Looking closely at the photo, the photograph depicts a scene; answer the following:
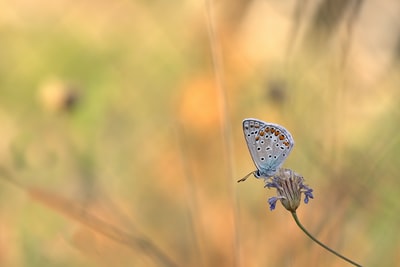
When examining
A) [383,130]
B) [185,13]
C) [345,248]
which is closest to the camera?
[345,248]

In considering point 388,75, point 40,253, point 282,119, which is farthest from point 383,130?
point 40,253

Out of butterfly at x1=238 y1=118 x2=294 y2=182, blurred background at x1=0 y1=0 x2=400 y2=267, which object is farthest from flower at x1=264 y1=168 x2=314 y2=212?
blurred background at x1=0 y1=0 x2=400 y2=267

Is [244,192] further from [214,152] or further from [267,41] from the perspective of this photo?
[267,41]

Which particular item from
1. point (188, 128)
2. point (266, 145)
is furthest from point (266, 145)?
point (188, 128)

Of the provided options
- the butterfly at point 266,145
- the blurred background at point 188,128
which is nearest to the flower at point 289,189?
the butterfly at point 266,145

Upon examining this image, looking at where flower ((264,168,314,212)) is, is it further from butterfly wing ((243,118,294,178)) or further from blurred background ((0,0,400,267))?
blurred background ((0,0,400,267))

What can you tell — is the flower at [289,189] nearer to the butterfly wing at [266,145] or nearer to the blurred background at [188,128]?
the butterfly wing at [266,145]

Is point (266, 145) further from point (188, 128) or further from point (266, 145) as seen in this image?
point (188, 128)
